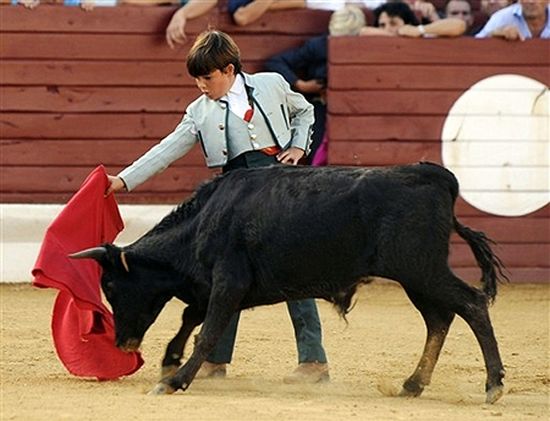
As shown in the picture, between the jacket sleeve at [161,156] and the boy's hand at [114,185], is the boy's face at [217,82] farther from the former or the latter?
the boy's hand at [114,185]

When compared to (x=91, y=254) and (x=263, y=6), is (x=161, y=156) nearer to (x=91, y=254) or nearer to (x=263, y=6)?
(x=91, y=254)

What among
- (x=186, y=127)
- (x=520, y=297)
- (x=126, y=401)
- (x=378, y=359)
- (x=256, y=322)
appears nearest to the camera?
(x=126, y=401)

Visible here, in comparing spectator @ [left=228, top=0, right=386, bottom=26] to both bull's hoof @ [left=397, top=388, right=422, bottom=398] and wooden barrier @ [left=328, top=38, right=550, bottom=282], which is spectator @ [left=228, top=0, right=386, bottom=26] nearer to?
wooden barrier @ [left=328, top=38, right=550, bottom=282]

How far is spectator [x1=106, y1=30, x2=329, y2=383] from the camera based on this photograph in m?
6.13

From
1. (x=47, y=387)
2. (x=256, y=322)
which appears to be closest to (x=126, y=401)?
(x=47, y=387)

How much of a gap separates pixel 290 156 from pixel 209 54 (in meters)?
0.61

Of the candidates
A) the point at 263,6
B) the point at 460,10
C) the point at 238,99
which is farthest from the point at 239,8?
the point at 238,99

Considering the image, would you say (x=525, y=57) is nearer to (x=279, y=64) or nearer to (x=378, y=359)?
(x=279, y=64)

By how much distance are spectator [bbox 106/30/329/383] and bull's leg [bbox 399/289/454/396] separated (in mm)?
515

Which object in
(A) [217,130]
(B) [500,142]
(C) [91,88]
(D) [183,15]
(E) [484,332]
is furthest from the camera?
(B) [500,142]

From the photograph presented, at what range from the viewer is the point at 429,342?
589cm

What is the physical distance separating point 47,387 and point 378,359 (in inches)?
72.9

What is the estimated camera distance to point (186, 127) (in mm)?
6223

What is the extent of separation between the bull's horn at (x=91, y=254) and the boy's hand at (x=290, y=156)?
881 millimetres
